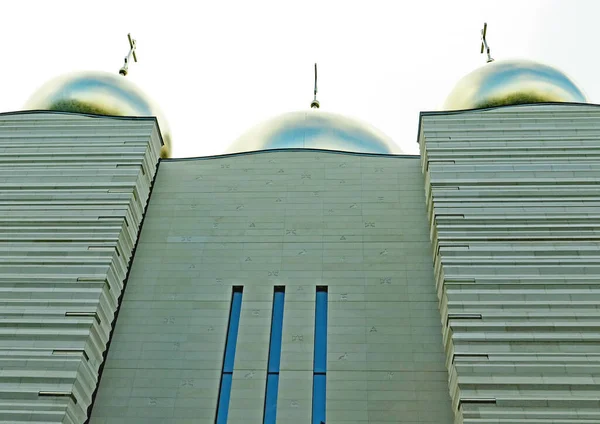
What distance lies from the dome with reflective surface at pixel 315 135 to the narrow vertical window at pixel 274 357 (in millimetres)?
6317

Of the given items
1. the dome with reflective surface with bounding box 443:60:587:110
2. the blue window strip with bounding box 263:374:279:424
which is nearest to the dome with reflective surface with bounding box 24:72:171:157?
the dome with reflective surface with bounding box 443:60:587:110

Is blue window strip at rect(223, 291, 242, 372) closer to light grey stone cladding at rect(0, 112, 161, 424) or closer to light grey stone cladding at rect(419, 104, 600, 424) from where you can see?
light grey stone cladding at rect(0, 112, 161, 424)

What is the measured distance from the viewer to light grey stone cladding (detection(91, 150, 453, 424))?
15680 mm

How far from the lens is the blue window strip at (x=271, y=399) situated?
15484 mm

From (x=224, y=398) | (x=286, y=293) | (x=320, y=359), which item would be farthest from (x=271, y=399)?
(x=286, y=293)

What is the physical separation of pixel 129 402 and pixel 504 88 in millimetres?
14085

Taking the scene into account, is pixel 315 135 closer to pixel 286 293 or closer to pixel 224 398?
pixel 286 293

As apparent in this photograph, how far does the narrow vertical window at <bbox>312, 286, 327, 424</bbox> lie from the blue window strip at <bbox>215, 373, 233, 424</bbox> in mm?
1805

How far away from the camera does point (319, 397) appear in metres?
15.8

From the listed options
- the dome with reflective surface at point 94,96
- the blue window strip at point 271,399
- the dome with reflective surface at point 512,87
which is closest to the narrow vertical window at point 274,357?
the blue window strip at point 271,399

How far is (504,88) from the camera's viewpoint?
2262cm

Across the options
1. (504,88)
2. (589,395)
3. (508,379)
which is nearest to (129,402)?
(508,379)

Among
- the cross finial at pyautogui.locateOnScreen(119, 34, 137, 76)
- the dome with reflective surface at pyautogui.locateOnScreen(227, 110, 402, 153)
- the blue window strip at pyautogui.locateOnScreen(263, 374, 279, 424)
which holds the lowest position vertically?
the blue window strip at pyautogui.locateOnScreen(263, 374, 279, 424)

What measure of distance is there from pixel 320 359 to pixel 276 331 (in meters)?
1.27
